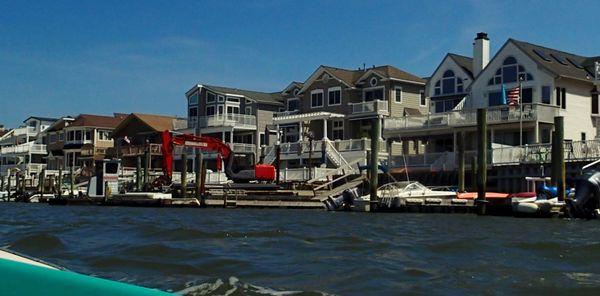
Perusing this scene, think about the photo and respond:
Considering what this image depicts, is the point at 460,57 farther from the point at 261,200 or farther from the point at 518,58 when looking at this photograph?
the point at 261,200

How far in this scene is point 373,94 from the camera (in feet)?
183

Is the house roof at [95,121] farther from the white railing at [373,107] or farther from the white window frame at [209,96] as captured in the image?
the white railing at [373,107]

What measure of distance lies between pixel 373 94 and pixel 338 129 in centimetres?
377

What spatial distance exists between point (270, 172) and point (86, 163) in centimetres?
3962

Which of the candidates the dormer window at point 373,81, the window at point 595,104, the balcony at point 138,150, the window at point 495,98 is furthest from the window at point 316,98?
the window at point 595,104

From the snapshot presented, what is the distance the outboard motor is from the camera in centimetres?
→ 3312

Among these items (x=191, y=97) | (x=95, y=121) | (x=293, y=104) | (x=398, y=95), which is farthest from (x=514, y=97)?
(x=95, y=121)

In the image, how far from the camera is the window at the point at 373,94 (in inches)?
2160

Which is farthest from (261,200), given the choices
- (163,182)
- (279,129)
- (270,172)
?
(279,129)

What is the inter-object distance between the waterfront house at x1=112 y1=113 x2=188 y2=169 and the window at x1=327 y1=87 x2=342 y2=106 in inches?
641

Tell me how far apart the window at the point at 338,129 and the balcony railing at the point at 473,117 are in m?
8.48

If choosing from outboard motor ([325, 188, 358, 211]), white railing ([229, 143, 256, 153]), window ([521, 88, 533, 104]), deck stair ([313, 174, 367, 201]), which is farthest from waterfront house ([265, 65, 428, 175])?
outboard motor ([325, 188, 358, 211])

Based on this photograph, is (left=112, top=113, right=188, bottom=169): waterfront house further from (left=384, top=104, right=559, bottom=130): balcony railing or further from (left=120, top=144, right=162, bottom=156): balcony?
(left=384, top=104, right=559, bottom=130): balcony railing

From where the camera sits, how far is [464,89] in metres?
49.0
